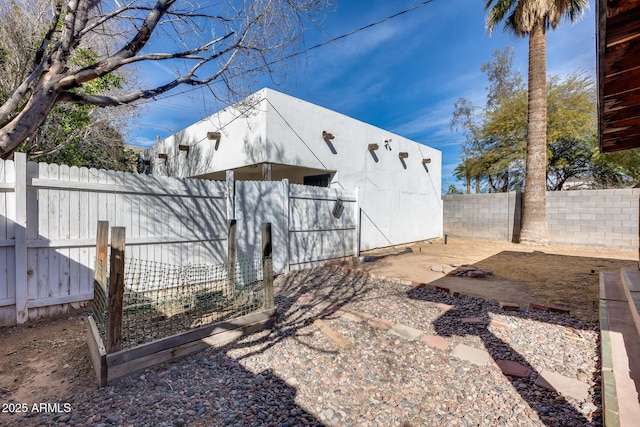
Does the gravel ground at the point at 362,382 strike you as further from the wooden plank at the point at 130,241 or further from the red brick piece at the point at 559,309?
the wooden plank at the point at 130,241

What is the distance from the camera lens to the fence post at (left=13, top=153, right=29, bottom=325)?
3117mm

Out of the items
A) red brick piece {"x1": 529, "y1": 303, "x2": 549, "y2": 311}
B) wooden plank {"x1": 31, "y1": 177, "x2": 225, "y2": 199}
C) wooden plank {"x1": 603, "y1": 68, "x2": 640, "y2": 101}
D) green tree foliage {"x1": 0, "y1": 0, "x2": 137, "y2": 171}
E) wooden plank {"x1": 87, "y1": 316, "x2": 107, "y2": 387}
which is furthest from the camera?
green tree foliage {"x1": 0, "y1": 0, "x2": 137, "y2": 171}

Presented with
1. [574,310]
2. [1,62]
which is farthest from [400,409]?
[1,62]

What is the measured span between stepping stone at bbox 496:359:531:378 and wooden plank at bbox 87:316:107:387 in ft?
10.5

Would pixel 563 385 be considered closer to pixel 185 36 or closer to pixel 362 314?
pixel 362 314

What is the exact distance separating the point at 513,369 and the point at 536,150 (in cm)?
1006

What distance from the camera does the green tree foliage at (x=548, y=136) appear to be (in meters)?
12.8

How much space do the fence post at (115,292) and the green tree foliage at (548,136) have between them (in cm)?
1662

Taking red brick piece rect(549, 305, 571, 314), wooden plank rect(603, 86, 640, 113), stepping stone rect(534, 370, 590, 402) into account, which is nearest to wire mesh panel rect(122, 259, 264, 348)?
stepping stone rect(534, 370, 590, 402)

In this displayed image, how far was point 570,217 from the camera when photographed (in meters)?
9.73

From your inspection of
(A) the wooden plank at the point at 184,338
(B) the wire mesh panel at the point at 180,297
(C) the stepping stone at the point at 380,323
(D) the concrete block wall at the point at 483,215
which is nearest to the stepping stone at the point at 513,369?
(C) the stepping stone at the point at 380,323

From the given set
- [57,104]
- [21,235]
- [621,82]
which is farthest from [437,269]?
[57,104]

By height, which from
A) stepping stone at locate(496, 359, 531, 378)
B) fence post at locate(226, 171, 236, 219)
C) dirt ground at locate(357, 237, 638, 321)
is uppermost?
fence post at locate(226, 171, 236, 219)

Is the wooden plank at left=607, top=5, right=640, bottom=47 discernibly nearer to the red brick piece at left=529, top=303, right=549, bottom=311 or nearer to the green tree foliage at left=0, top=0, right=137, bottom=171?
the red brick piece at left=529, top=303, right=549, bottom=311
